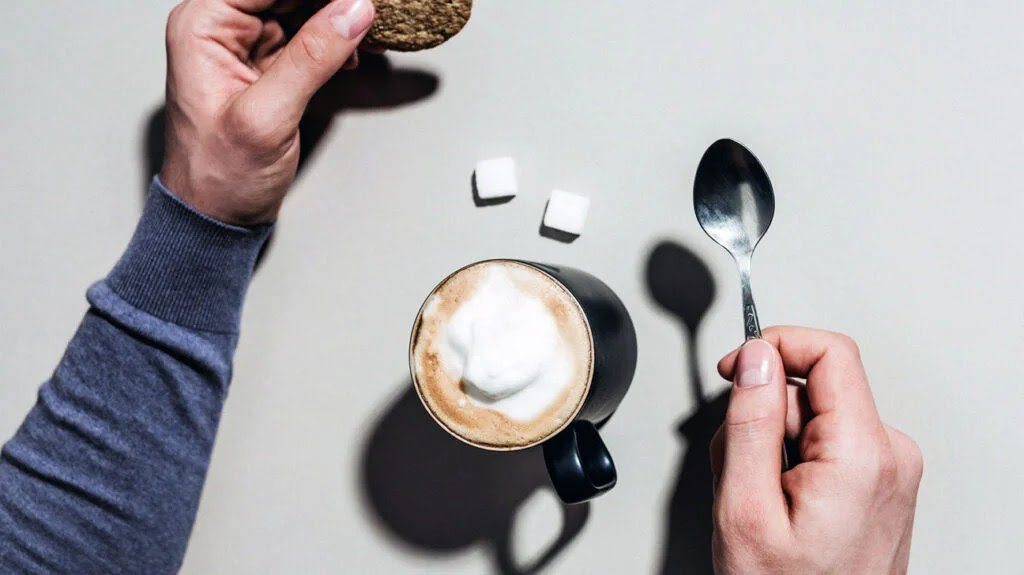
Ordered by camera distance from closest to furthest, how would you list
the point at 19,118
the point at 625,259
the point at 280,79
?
the point at 280,79 < the point at 625,259 < the point at 19,118

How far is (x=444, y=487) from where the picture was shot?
3.38 ft

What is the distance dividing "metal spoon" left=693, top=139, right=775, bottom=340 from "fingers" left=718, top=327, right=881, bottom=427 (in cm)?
4

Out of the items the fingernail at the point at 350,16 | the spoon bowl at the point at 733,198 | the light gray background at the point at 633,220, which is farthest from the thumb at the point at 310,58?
the spoon bowl at the point at 733,198

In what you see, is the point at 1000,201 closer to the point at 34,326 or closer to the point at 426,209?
the point at 426,209

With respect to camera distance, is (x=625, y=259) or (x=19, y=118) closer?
(x=625, y=259)

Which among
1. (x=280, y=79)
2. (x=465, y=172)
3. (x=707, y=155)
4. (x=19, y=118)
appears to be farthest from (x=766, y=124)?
(x=19, y=118)

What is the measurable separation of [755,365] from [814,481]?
0.39 ft

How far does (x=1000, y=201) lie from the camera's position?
0.95m

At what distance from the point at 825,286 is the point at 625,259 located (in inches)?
9.1

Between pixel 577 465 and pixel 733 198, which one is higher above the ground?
pixel 733 198

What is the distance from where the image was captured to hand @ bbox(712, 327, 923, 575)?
75 cm

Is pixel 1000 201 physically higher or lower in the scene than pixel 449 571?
higher

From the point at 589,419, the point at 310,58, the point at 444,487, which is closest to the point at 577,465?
the point at 589,419

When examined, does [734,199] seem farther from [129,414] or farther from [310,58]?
[129,414]
